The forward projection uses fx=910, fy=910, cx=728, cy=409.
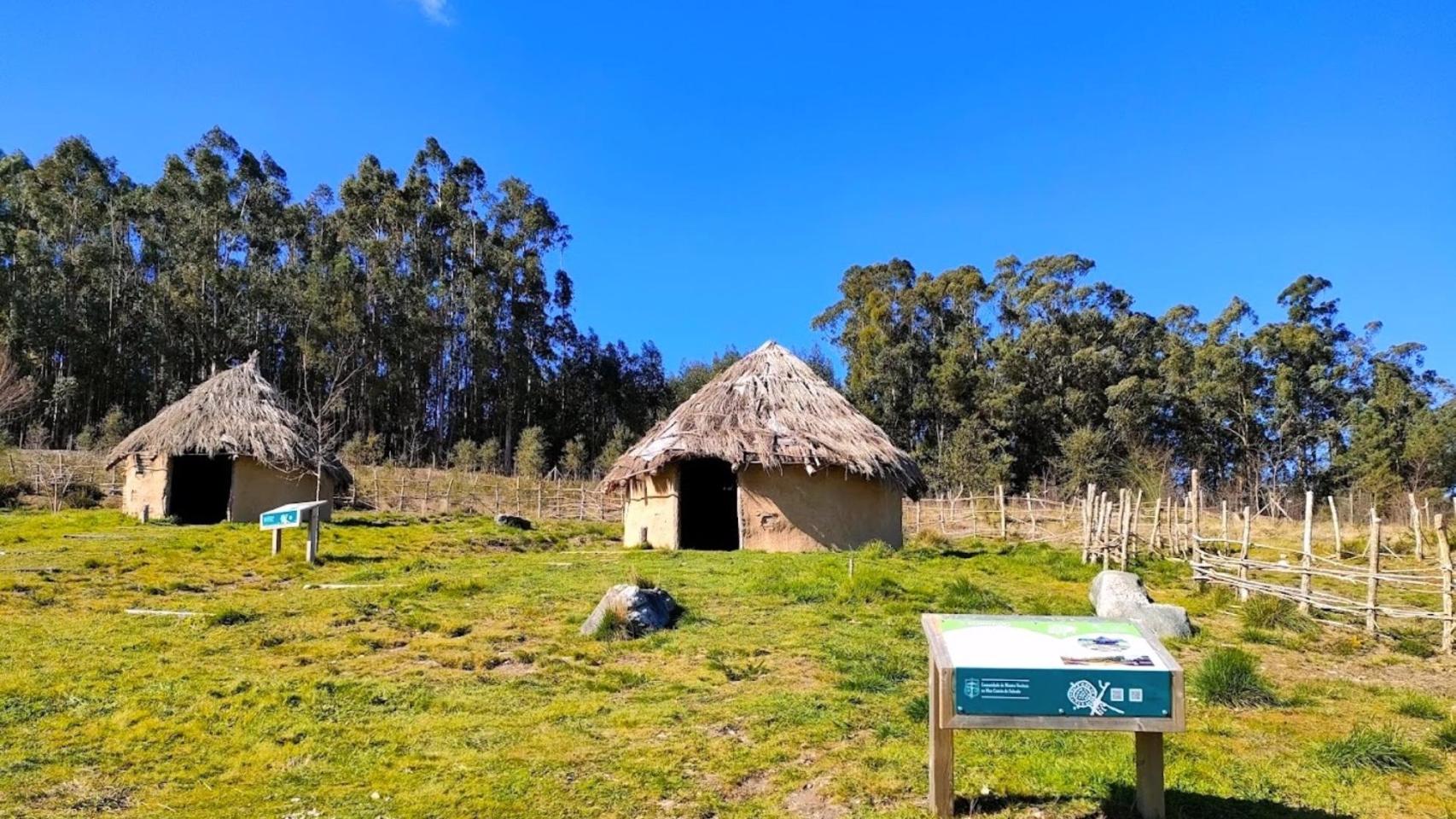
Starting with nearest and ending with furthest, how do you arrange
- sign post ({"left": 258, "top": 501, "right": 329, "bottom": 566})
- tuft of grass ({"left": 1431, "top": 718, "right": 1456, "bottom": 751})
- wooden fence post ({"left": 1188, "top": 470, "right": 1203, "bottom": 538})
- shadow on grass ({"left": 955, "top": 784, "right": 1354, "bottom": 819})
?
shadow on grass ({"left": 955, "top": 784, "right": 1354, "bottom": 819}) < tuft of grass ({"left": 1431, "top": 718, "right": 1456, "bottom": 751}) < sign post ({"left": 258, "top": 501, "right": 329, "bottom": 566}) < wooden fence post ({"left": 1188, "top": 470, "right": 1203, "bottom": 538})

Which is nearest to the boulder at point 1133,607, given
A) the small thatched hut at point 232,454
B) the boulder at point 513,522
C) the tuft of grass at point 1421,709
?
the tuft of grass at point 1421,709

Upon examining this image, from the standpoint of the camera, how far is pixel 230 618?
884 centimetres

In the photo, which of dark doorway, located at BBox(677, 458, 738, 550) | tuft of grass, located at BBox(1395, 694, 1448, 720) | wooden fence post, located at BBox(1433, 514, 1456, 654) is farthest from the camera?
dark doorway, located at BBox(677, 458, 738, 550)

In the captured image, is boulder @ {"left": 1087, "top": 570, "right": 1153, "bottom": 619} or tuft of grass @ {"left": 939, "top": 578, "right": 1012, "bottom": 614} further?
tuft of grass @ {"left": 939, "top": 578, "right": 1012, "bottom": 614}

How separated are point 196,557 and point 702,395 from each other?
31.0 feet

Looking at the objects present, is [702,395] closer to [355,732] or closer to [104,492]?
[355,732]

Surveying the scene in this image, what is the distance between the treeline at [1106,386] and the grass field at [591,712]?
27.2m

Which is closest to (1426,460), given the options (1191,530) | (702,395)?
(1191,530)

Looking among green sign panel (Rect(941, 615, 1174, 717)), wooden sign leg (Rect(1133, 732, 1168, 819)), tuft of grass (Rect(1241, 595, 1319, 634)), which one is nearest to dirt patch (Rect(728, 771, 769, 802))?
green sign panel (Rect(941, 615, 1174, 717))

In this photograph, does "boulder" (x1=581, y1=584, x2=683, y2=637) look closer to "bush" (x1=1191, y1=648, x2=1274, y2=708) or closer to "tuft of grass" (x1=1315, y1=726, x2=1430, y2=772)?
"bush" (x1=1191, y1=648, x2=1274, y2=708)

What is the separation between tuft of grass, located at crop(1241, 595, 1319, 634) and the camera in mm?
9648

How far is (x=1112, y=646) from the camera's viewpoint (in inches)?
163

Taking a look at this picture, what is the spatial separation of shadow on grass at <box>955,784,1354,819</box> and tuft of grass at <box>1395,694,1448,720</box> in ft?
8.36

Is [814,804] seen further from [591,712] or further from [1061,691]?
[591,712]
